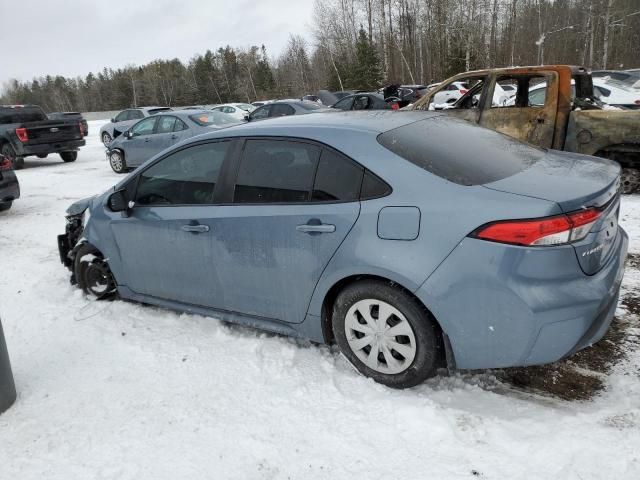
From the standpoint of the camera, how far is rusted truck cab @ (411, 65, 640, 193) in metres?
6.60

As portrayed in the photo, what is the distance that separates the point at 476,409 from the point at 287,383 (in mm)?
1111

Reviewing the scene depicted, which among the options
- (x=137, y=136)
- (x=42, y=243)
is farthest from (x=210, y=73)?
(x=42, y=243)

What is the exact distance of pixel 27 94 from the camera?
315ft

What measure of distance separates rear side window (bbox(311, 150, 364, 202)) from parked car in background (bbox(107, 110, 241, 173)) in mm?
8524

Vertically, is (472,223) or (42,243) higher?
(472,223)

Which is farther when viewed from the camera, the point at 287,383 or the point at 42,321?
the point at 42,321

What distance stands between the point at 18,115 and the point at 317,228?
14618mm

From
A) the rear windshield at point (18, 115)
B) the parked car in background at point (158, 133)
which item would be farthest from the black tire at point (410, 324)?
the rear windshield at point (18, 115)

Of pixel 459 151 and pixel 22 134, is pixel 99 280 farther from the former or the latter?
pixel 22 134

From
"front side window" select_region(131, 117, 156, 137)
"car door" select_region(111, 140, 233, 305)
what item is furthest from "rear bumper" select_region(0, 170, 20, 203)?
"car door" select_region(111, 140, 233, 305)

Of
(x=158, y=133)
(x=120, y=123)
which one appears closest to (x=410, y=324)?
(x=158, y=133)

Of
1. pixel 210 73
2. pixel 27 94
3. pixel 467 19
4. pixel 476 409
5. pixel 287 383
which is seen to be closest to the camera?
pixel 476 409

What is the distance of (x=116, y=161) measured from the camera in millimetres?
12547

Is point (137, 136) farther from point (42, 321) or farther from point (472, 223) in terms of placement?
point (472, 223)
